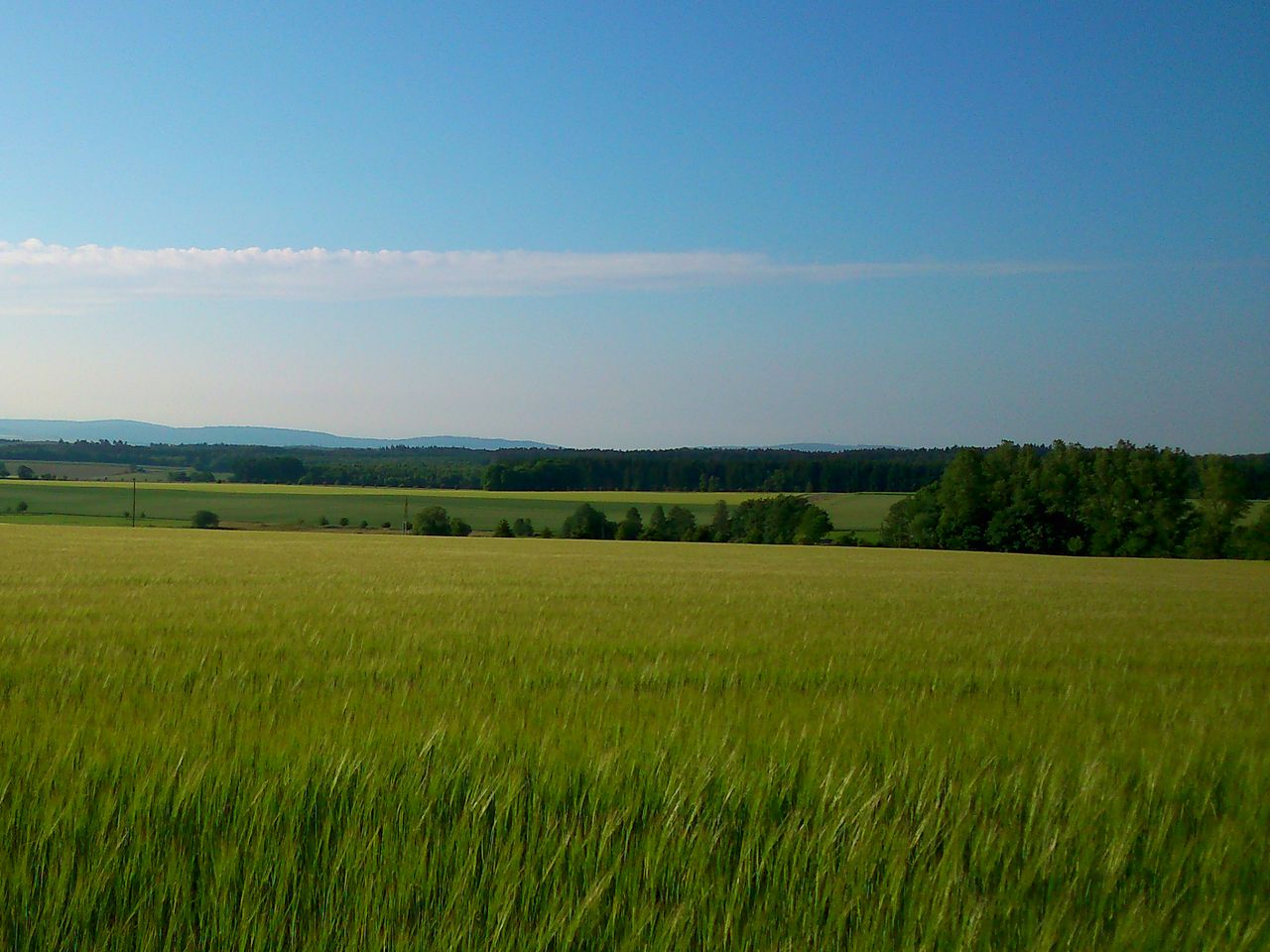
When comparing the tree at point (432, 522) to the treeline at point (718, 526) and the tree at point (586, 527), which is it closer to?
the treeline at point (718, 526)

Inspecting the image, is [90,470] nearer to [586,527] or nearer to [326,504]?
[326,504]

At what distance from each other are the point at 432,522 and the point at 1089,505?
45.1m

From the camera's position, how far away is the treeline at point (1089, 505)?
6131 centimetres

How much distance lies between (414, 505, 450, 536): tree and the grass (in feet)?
8.49

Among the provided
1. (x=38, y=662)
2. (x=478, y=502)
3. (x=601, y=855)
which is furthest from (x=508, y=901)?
(x=478, y=502)

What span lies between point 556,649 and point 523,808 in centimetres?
378

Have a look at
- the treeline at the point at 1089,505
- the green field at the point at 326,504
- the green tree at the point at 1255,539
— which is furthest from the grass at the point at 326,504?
the green tree at the point at 1255,539

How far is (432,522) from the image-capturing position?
217 ft

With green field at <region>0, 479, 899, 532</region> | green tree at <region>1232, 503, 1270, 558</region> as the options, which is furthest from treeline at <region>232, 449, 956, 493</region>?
green tree at <region>1232, 503, 1270, 558</region>

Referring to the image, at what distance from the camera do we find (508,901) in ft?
7.81

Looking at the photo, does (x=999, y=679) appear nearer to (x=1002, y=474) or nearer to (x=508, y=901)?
(x=508, y=901)

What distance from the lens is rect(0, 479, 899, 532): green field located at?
7094cm

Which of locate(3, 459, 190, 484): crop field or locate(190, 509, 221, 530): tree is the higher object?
locate(3, 459, 190, 484): crop field

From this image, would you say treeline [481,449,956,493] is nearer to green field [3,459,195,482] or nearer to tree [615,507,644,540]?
tree [615,507,644,540]
